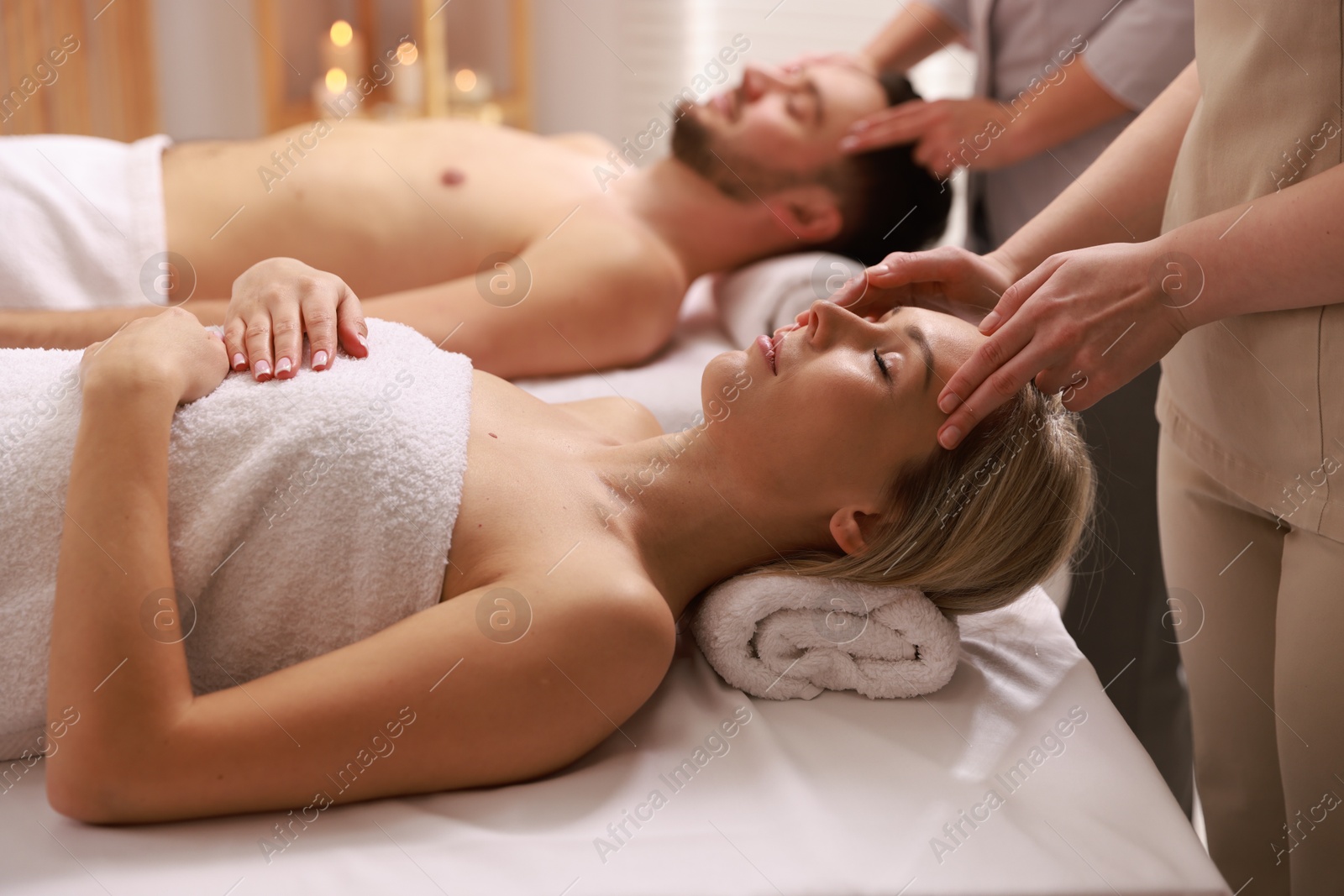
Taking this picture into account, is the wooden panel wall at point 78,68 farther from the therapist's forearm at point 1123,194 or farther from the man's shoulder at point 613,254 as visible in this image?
the therapist's forearm at point 1123,194

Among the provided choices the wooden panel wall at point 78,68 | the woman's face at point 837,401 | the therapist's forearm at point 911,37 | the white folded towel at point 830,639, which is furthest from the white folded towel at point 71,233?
the therapist's forearm at point 911,37

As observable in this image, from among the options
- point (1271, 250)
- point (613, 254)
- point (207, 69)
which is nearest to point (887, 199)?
point (613, 254)

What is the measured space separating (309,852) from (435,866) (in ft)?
0.37

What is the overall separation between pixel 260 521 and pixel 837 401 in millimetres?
613

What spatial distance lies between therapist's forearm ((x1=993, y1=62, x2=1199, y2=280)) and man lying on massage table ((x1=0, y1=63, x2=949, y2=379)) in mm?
719

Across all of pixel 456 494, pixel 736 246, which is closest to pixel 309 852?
pixel 456 494

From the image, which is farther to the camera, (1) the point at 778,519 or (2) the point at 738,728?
(1) the point at 778,519

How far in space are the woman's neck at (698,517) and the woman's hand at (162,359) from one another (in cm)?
43

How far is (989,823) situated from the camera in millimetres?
964

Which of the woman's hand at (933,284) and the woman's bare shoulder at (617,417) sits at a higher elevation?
the woman's hand at (933,284)

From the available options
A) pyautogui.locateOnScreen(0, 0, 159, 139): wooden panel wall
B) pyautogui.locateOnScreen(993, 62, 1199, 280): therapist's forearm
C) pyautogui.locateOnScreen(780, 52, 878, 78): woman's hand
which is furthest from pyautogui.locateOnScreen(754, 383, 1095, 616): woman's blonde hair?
pyautogui.locateOnScreen(0, 0, 159, 139): wooden panel wall

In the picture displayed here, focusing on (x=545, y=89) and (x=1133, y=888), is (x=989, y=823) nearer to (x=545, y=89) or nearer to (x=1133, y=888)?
(x=1133, y=888)

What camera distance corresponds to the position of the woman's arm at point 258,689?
89 cm

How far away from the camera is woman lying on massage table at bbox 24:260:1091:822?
90cm
